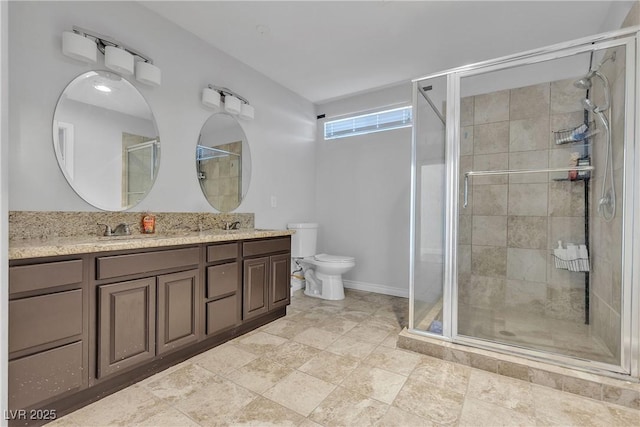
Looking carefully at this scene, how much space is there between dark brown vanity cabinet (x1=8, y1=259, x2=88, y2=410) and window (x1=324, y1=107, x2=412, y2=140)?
123 inches

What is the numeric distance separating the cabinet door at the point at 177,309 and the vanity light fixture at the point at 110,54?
4.63 feet

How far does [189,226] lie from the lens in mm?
2438

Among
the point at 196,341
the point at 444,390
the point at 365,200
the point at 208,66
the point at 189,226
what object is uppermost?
the point at 208,66

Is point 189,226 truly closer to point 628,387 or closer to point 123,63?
point 123,63

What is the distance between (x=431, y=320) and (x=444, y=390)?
25.7 inches

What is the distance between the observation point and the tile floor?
139cm

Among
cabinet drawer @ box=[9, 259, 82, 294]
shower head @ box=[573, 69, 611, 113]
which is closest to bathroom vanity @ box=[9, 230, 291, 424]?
cabinet drawer @ box=[9, 259, 82, 294]

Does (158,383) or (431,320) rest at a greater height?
(431,320)

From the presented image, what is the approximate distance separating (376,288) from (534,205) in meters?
1.86

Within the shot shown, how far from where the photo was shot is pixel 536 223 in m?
2.68

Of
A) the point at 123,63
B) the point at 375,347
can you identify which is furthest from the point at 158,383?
the point at 123,63

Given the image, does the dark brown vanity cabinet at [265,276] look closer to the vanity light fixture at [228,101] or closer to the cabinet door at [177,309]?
the cabinet door at [177,309]

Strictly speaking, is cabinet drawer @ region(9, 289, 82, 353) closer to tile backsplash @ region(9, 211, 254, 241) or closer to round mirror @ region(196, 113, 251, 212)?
tile backsplash @ region(9, 211, 254, 241)

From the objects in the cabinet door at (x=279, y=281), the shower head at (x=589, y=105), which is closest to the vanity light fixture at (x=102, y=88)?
the cabinet door at (x=279, y=281)
